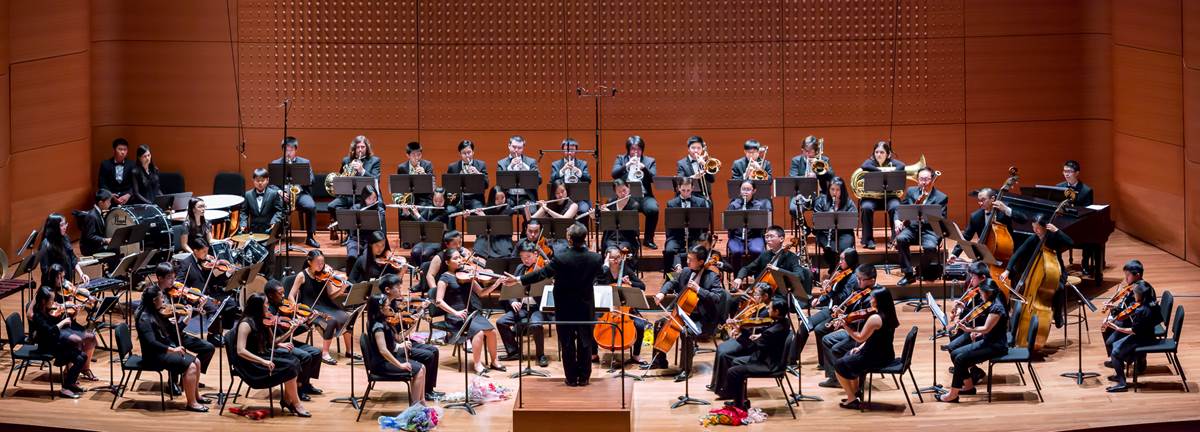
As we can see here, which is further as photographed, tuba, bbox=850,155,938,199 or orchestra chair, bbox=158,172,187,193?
orchestra chair, bbox=158,172,187,193

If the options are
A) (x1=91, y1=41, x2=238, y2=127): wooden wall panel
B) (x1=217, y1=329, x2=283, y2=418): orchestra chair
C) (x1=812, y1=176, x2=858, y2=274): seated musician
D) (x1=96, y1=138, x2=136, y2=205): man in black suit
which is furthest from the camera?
(x1=91, y1=41, x2=238, y2=127): wooden wall panel

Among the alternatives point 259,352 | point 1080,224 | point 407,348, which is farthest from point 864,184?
point 259,352

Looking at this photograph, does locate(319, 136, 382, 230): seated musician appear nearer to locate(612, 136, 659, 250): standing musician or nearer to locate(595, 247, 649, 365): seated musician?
locate(612, 136, 659, 250): standing musician

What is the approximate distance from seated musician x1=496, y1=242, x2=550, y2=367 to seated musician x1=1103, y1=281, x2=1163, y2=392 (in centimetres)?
448

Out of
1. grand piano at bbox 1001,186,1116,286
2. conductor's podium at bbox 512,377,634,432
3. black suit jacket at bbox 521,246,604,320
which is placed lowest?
conductor's podium at bbox 512,377,634,432

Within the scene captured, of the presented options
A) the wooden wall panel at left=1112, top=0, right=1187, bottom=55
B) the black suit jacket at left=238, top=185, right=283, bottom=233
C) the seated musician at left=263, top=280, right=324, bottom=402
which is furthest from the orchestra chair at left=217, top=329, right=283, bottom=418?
the wooden wall panel at left=1112, top=0, right=1187, bottom=55

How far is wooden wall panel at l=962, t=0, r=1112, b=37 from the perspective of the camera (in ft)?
52.0

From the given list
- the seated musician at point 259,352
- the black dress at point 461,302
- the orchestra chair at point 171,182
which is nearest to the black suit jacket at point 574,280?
the black dress at point 461,302

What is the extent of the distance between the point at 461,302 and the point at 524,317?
0.54 meters

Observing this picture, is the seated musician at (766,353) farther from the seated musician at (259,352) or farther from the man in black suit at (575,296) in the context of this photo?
the seated musician at (259,352)

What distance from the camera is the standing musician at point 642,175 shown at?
46.6 feet

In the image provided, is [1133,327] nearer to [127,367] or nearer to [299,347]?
[299,347]

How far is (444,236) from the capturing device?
12.1m

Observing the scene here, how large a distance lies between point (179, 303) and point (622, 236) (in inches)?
173
